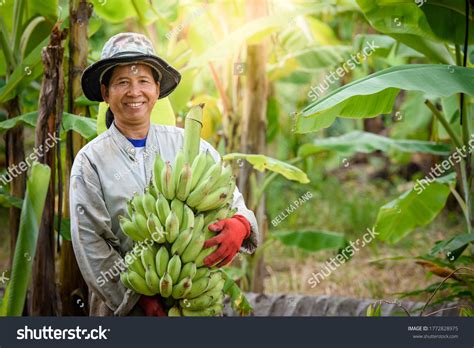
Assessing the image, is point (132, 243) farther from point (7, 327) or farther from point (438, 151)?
point (438, 151)

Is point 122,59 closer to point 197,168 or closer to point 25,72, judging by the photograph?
point 197,168

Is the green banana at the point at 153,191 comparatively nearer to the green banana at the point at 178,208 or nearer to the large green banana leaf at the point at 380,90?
the green banana at the point at 178,208

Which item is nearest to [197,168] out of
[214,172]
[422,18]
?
[214,172]

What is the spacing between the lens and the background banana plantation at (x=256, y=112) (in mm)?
1707

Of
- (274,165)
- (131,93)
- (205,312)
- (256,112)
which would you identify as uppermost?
(256,112)

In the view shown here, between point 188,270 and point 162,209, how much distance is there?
14cm

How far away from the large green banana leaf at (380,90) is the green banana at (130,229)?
1.46 feet

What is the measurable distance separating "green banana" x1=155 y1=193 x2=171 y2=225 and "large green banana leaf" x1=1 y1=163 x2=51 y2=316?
0.23 meters

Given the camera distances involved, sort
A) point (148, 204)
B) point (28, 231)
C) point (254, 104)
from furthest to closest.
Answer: point (254, 104)
point (148, 204)
point (28, 231)

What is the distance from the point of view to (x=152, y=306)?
5.05 ft

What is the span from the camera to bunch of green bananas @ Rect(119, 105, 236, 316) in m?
1.47

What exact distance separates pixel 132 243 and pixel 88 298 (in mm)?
395

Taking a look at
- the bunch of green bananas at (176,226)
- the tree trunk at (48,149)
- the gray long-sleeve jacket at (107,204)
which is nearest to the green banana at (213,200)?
the bunch of green bananas at (176,226)

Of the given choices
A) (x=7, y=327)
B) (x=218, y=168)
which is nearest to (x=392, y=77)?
(x=218, y=168)
